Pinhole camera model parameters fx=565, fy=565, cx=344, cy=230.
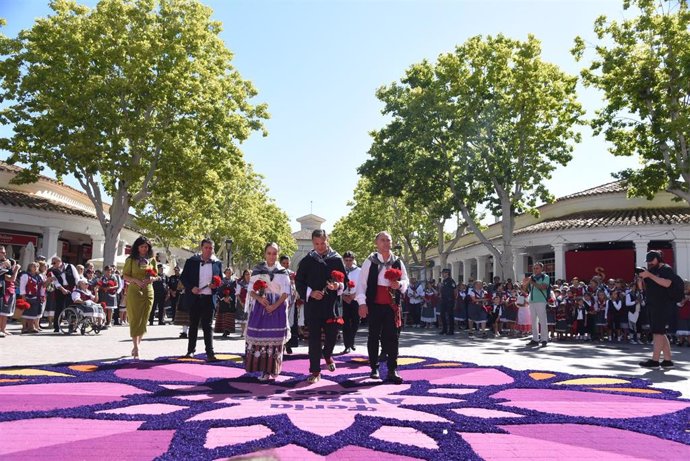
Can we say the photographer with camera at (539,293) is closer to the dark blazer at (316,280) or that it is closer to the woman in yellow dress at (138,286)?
the dark blazer at (316,280)

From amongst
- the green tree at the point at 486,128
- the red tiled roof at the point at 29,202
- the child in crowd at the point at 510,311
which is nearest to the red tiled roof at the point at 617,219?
the green tree at the point at 486,128

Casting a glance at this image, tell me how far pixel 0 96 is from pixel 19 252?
1119 centimetres

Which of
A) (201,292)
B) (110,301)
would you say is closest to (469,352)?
(201,292)

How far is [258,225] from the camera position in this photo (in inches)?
1918

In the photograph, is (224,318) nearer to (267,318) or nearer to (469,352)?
(469,352)

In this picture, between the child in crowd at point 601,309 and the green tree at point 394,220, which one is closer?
the child in crowd at point 601,309

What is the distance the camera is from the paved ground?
930 centimetres

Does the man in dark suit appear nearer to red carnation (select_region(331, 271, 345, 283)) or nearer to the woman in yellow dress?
the woman in yellow dress

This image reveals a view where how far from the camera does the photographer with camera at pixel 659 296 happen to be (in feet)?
31.8

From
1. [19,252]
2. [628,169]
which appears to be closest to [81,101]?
[19,252]

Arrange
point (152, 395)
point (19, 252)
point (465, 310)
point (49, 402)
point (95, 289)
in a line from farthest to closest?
point (19, 252), point (465, 310), point (95, 289), point (152, 395), point (49, 402)

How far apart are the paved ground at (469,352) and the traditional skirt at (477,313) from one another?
3.03 metres

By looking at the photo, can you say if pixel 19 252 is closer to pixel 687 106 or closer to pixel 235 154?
pixel 235 154

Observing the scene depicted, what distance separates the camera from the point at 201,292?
9.72m
